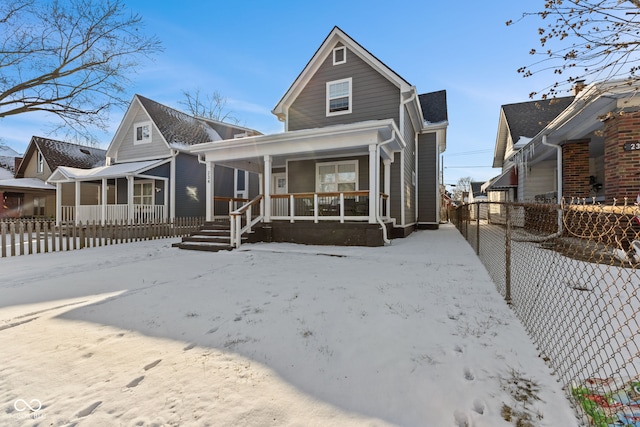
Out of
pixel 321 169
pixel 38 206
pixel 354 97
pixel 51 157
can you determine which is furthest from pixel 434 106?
pixel 38 206

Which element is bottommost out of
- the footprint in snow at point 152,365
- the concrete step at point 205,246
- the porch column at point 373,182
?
the footprint in snow at point 152,365

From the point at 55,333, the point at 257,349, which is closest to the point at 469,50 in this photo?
the point at 257,349

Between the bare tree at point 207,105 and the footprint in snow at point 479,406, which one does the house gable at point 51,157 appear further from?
the footprint in snow at point 479,406

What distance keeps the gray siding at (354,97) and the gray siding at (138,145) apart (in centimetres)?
785

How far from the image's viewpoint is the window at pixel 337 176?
11.2 meters

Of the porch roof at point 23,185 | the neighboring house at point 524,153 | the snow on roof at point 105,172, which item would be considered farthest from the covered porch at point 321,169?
the porch roof at point 23,185

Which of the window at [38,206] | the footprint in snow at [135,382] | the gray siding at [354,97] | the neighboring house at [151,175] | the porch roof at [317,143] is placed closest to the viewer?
the footprint in snow at [135,382]

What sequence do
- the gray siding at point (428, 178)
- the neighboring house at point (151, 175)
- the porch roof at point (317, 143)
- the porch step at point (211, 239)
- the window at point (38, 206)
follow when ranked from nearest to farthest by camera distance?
the porch roof at point (317, 143)
the porch step at point (211, 239)
the neighboring house at point (151, 175)
the gray siding at point (428, 178)
the window at point (38, 206)

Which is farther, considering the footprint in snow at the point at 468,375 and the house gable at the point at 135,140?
the house gable at the point at 135,140

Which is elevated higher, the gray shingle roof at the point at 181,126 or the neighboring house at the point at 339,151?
the gray shingle roof at the point at 181,126

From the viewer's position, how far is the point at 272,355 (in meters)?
2.57

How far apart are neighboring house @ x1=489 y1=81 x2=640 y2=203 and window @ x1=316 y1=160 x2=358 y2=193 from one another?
610cm

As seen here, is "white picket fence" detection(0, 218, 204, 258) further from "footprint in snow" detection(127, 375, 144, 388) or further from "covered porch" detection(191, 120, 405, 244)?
"footprint in snow" detection(127, 375, 144, 388)

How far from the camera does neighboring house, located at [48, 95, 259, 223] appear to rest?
1407 cm
